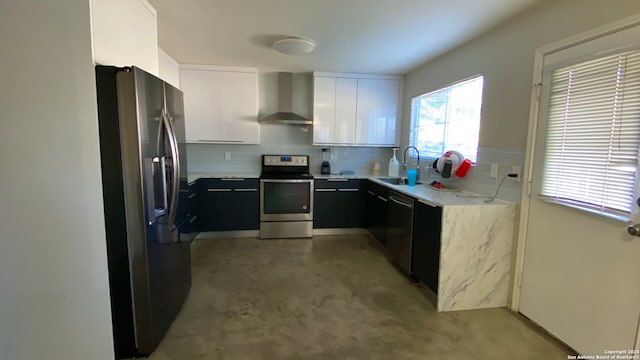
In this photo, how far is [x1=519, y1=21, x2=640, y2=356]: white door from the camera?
5.46 ft

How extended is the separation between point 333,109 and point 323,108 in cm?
15

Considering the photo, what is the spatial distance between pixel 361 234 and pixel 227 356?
2.89 metres

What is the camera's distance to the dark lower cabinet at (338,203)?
4.30m

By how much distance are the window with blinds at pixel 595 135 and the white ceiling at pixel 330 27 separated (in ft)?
2.33

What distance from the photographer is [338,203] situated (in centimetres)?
436

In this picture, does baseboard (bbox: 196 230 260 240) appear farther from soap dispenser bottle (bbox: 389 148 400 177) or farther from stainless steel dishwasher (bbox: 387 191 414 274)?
soap dispenser bottle (bbox: 389 148 400 177)

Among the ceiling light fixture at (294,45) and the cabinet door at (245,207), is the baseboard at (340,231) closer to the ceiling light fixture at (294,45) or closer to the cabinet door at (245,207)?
the cabinet door at (245,207)

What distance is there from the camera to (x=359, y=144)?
180 inches

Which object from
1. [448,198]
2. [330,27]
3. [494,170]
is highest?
[330,27]

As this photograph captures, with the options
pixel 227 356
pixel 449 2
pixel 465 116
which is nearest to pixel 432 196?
pixel 465 116

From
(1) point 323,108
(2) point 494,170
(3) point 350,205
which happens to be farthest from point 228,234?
(2) point 494,170

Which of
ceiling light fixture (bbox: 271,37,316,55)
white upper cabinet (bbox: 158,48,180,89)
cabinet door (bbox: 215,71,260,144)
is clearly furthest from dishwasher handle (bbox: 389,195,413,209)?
white upper cabinet (bbox: 158,48,180,89)

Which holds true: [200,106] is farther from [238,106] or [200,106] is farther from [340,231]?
[340,231]

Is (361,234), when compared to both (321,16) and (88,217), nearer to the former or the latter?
(321,16)
